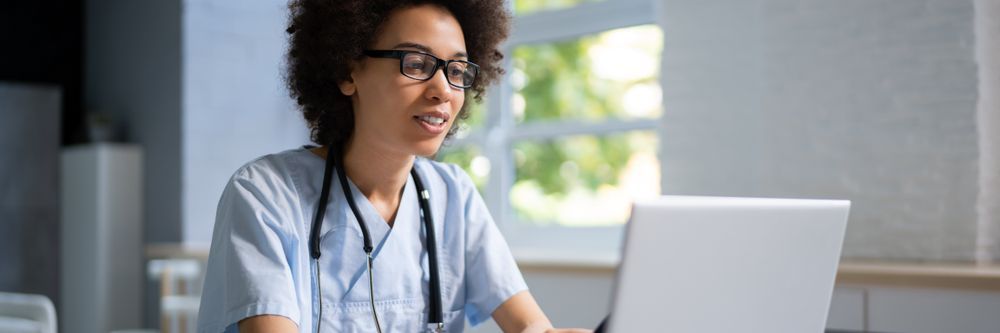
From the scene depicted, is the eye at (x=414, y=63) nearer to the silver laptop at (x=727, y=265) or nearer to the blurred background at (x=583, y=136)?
the blurred background at (x=583, y=136)

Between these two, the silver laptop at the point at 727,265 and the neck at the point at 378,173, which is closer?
the silver laptop at the point at 727,265

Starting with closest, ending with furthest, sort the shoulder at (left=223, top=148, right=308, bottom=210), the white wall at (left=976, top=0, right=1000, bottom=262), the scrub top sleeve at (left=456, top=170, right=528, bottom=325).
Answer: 1. the shoulder at (left=223, top=148, right=308, bottom=210)
2. the scrub top sleeve at (left=456, top=170, right=528, bottom=325)
3. the white wall at (left=976, top=0, right=1000, bottom=262)

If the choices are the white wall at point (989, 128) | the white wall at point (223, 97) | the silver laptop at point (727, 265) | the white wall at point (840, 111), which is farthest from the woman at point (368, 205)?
the white wall at point (223, 97)

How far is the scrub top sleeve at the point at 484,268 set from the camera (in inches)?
66.8

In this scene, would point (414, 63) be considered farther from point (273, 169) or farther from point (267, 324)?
point (267, 324)

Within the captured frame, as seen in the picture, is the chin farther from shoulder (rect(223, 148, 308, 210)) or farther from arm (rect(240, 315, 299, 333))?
arm (rect(240, 315, 299, 333))

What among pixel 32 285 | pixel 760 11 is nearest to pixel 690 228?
pixel 760 11

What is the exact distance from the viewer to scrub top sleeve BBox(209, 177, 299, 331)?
4.49 feet

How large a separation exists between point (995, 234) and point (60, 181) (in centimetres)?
432

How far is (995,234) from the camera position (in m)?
2.44

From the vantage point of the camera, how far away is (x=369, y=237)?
158 cm

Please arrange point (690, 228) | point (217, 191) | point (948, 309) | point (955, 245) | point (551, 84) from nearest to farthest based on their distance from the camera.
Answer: point (690, 228)
point (948, 309)
point (955, 245)
point (551, 84)
point (217, 191)

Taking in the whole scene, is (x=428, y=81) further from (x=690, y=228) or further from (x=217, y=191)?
(x=217, y=191)

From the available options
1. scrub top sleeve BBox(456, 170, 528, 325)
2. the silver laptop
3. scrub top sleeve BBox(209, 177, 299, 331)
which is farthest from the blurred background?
the silver laptop
